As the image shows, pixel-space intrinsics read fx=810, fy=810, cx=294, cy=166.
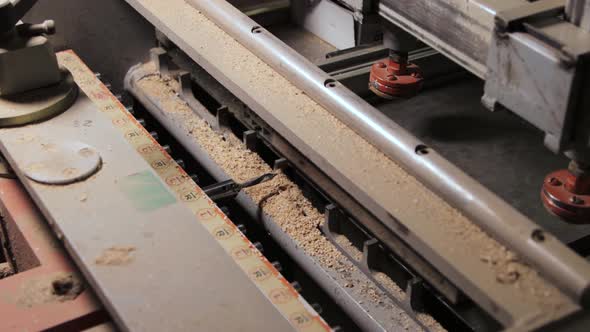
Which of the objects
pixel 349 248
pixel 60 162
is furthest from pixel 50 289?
pixel 349 248

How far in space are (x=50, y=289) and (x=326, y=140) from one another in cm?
55

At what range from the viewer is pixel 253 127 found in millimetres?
1919

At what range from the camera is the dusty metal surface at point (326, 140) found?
1.16m

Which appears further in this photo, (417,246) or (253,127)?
(253,127)

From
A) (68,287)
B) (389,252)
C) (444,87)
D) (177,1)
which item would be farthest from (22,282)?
(444,87)

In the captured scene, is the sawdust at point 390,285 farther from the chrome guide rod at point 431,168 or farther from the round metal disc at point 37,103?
the round metal disc at point 37,103

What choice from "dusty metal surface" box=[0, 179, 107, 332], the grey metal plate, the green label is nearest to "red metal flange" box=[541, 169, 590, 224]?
the grey metal plate

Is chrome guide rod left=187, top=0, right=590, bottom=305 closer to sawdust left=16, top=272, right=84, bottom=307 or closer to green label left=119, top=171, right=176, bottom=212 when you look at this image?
green label left=119, top=171, right=176, bottom=212

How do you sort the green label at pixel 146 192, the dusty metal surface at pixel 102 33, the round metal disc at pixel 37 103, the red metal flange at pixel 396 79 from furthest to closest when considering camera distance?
the dusty metal surface at pixel 102 33
the red metal flange at pixel 396 79
the round metal disc at pixel 37 103
the green label at pixel 146 192

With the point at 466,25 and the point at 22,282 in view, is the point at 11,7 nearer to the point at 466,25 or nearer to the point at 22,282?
the point at 22,282

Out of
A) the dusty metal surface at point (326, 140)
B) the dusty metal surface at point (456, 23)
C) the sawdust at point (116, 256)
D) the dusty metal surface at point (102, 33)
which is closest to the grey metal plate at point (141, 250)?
the sawdust at point (116, 256)

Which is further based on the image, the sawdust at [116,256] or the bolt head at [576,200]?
the bolt head at [576,200]

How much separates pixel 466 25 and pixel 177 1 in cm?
97

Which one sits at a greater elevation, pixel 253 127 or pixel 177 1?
pixel 177 1
